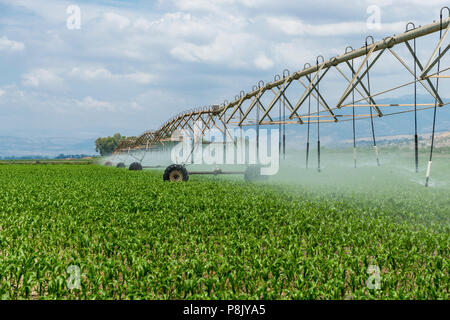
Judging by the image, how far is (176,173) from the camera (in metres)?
24.0

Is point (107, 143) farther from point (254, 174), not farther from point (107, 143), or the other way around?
point (254, 174)

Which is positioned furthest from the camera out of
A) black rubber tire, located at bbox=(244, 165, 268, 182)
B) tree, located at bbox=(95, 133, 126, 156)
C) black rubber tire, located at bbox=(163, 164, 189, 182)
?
tree, located at bbox=(95, 133, 126, 156)

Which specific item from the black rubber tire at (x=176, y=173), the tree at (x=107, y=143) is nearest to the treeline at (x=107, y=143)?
the tree at (x=107, y=143)

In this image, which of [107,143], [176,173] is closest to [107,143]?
[107,143]

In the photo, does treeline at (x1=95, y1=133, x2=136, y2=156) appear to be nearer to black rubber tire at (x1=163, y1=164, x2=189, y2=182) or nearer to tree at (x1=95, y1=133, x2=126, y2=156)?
tree at (x1=95, y1=133, x2=126, y2=156)

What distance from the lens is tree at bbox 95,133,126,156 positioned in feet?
493

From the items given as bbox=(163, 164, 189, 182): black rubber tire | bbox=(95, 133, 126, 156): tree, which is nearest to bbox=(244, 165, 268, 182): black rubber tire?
bbox=(163, 164, 189, 182): black rubber tire

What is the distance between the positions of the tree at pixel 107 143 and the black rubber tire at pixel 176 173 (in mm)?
130324

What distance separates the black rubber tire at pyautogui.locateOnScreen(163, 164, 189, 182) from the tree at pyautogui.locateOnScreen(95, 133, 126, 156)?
130 m

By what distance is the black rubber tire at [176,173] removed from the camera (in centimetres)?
2372

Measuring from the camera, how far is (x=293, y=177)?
28094 mm

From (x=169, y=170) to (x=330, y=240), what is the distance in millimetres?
16318
